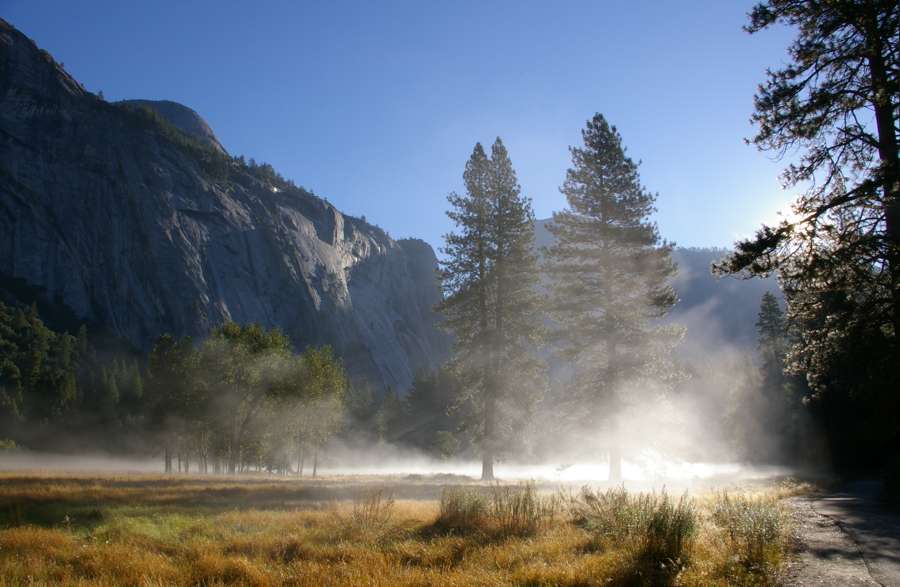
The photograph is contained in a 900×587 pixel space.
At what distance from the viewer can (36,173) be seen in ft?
384

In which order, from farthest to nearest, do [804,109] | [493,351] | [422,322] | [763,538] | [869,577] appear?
[422,322]
[493,351]
[804,109]
[763,538]
[869,577]

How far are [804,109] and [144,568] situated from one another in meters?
14.1

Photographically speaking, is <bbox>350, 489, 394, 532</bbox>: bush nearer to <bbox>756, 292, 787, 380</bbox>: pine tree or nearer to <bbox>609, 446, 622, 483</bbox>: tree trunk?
<bbox>609, 446, 622, 483</bbox>: tree trunk

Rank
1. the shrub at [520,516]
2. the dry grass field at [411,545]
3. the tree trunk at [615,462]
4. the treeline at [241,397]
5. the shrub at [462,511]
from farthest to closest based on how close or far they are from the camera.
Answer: the treeline at [241,397]
the tree trunk at [615,462]
the shrub at [462,511]
the shrub at [520,516]
the dry grass field at [411,545]

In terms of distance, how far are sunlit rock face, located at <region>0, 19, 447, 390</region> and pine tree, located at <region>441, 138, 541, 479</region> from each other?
96.0 m

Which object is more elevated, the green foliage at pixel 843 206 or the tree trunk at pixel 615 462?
the green foliage at pixel 843 206

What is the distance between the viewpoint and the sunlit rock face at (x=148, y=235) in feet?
368

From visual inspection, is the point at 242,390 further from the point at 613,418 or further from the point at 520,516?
the point at 520,516

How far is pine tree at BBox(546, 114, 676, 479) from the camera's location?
23031mm

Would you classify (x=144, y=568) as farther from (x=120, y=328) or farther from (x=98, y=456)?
(x=120, y=328)

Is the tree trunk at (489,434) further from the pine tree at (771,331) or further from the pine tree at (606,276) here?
the pine tree at (771,331)

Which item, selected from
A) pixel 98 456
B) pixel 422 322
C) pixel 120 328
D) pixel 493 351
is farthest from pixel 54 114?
pixel 493 351

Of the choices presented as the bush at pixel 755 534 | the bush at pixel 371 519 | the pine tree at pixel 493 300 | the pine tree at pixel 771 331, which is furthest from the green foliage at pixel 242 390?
the pine tree at pixel 771 331

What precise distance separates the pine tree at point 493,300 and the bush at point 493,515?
15.4m
